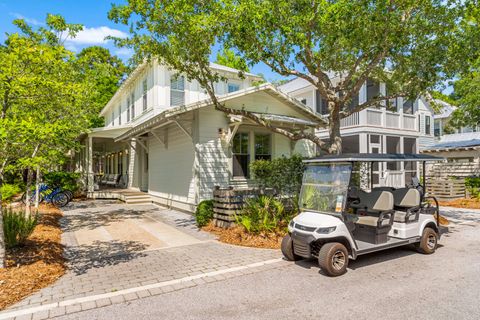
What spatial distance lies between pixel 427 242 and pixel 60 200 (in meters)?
13.8

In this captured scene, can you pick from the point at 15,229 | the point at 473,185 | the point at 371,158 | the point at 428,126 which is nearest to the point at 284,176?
the point at 371,158

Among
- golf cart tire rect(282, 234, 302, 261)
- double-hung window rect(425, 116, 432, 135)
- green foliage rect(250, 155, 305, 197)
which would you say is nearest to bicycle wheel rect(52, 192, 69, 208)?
green foliage rect(250, 155, 305, 197)

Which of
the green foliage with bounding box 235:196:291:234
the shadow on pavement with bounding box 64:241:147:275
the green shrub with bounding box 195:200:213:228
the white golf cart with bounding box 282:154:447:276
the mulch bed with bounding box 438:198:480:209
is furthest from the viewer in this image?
the mulch bed with bounding box 438:198:480:209

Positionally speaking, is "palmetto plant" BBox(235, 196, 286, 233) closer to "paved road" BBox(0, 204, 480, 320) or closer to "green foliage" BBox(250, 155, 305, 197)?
"green foliage" BBox(250, 155, 305, 197)

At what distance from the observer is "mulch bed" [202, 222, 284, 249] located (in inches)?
268

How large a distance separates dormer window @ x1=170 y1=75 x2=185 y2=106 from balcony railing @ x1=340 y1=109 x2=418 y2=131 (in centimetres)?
901

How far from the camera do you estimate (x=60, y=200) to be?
13445 mm

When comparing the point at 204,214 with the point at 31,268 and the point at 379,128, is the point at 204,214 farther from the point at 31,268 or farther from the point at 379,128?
the point at 379,128

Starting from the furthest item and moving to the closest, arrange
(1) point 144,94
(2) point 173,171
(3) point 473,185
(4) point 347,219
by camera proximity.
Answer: (1) point 144,94 → (3) point 473,185 → (2) point 173,171 → (4) point 347,219

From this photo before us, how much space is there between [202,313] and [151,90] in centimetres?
1327

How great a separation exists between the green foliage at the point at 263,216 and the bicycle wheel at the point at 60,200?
9.39 m

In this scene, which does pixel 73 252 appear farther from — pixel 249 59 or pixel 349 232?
pixel 249 59

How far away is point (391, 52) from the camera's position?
8195 millimetres

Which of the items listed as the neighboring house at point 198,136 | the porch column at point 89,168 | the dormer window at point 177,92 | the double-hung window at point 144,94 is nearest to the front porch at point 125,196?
the neighboring house at point 198,136
